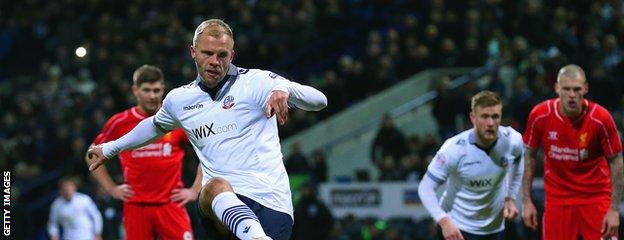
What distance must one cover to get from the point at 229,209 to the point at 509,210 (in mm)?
3455

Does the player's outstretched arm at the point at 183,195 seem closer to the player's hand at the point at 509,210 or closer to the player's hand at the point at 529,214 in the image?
the player's hand at the point at 509,210

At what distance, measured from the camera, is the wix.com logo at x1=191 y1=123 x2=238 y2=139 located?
7090mm

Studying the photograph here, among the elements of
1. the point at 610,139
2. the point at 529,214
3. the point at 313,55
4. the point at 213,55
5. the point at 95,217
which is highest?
the point at 313,55

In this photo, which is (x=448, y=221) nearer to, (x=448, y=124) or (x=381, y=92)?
(x=448, y=124)

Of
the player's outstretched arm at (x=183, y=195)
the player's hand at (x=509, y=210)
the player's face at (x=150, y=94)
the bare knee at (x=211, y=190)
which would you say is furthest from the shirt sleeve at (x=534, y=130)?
the bare knee at (x=211, y=190)

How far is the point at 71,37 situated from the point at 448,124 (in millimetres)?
10131

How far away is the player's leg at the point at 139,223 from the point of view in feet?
34.6

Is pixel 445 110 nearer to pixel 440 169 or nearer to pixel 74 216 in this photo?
pixel 74 216

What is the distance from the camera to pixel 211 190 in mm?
6941

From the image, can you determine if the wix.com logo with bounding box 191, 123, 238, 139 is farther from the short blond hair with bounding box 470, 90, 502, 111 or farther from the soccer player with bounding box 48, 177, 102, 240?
the soccer player with bounding box 48, 177, 102, 240

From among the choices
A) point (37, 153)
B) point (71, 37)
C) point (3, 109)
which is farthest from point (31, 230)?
point (71, 37)

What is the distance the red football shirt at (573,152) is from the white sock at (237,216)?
156 inches

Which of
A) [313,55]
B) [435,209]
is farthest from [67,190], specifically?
[435,209]

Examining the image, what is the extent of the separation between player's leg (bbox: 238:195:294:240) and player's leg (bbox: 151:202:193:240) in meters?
3.67
